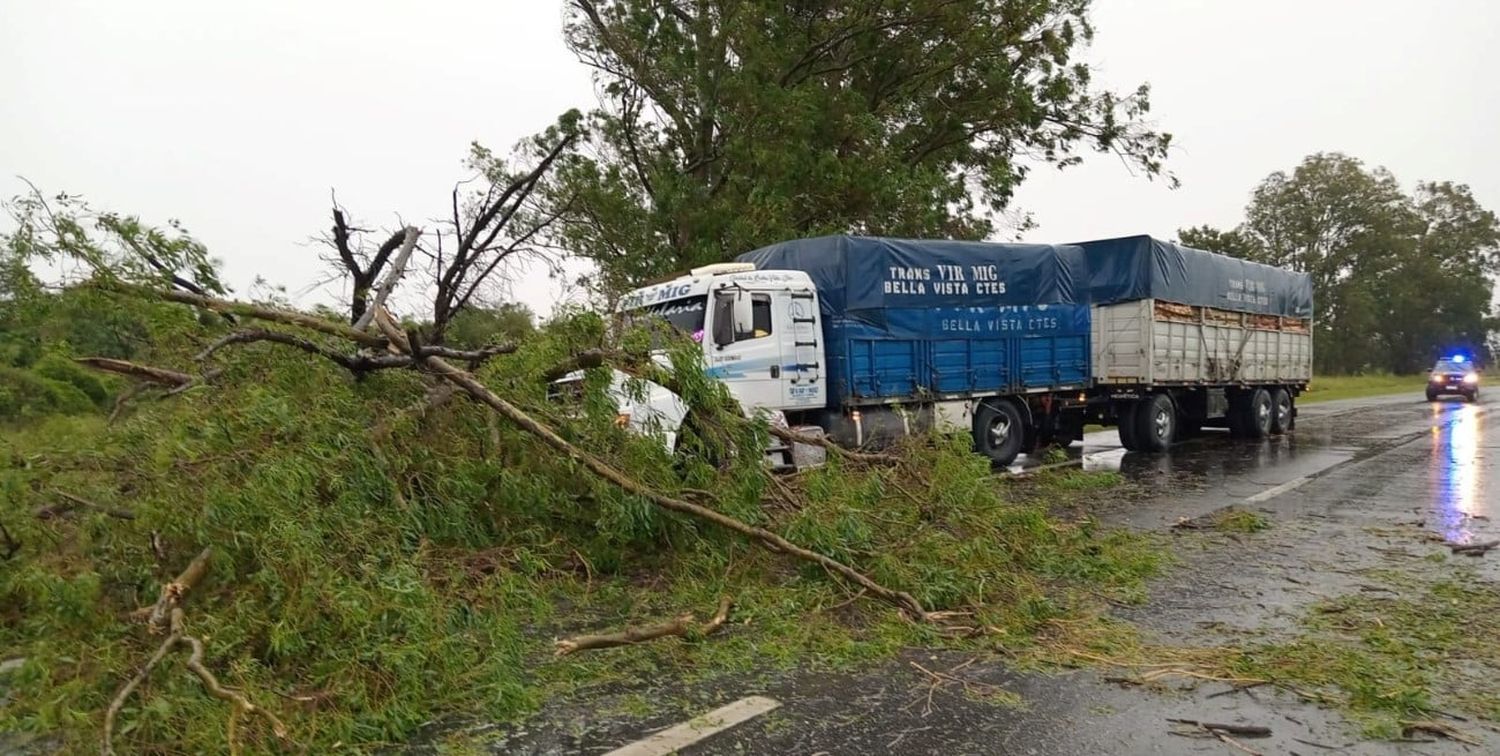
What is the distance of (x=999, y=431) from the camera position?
1307 centimetres

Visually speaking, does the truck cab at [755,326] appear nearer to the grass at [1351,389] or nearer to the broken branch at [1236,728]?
the broken branch at [1236,728]

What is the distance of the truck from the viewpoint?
34.1 feet

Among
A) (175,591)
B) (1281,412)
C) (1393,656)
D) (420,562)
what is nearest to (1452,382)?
(1281,412)

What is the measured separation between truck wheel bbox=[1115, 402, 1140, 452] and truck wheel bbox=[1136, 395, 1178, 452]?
56mm

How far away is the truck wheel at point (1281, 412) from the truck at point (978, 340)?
0.11 m

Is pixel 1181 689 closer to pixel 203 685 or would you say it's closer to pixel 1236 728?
pixel 1236 728

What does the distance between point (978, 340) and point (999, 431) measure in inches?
53.5

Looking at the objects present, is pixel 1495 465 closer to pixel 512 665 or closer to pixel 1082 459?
pixel 1082 459

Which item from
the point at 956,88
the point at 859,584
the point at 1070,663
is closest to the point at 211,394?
the point at 859,584

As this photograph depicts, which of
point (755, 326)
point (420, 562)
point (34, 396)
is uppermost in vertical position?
point (755, 326)

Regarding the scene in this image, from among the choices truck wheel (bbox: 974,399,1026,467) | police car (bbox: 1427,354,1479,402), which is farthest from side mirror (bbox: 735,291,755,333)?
police car (bbox: 1427,354,1479,402)

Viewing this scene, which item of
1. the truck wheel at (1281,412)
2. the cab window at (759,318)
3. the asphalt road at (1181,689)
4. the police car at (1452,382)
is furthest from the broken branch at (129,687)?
the police car at (1452,382)

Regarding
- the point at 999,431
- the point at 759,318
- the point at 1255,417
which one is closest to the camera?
the point at 759,318

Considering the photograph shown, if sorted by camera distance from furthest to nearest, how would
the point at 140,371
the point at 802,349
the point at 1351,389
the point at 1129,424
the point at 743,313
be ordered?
the point at 1351,389 → the point at 1129,424 → the point at 802,349 → the point at 743,313 → the point at 140,371
